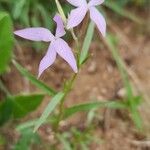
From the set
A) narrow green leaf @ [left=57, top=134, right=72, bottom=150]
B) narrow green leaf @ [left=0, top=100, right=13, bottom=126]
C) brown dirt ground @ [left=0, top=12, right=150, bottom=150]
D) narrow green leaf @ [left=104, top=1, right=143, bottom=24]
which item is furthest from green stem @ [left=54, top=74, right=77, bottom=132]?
narrow green leaf @ [left=104, top=1, right=143, bottom=24]

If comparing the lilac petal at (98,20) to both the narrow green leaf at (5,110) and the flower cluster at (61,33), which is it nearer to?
the flower cluster at (61,33)

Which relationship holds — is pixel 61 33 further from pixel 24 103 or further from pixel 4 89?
pixel 4 89

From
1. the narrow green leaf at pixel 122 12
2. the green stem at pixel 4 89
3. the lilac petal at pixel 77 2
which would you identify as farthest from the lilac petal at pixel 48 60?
the narrow green leaf at pixel 122 12

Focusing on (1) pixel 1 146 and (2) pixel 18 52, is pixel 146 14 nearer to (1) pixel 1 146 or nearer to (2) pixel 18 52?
(2) pixel 18 52

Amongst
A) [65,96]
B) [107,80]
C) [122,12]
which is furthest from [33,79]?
[122,12]

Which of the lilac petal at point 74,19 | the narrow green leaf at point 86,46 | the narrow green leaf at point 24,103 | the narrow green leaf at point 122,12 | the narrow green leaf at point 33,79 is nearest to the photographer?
the lilac petal at point 74,19

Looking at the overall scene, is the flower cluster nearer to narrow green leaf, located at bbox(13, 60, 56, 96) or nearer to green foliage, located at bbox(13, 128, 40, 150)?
narrow green leaf, located at bbox(13, 60, 56, 96)

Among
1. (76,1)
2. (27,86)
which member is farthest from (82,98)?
(76,1)
